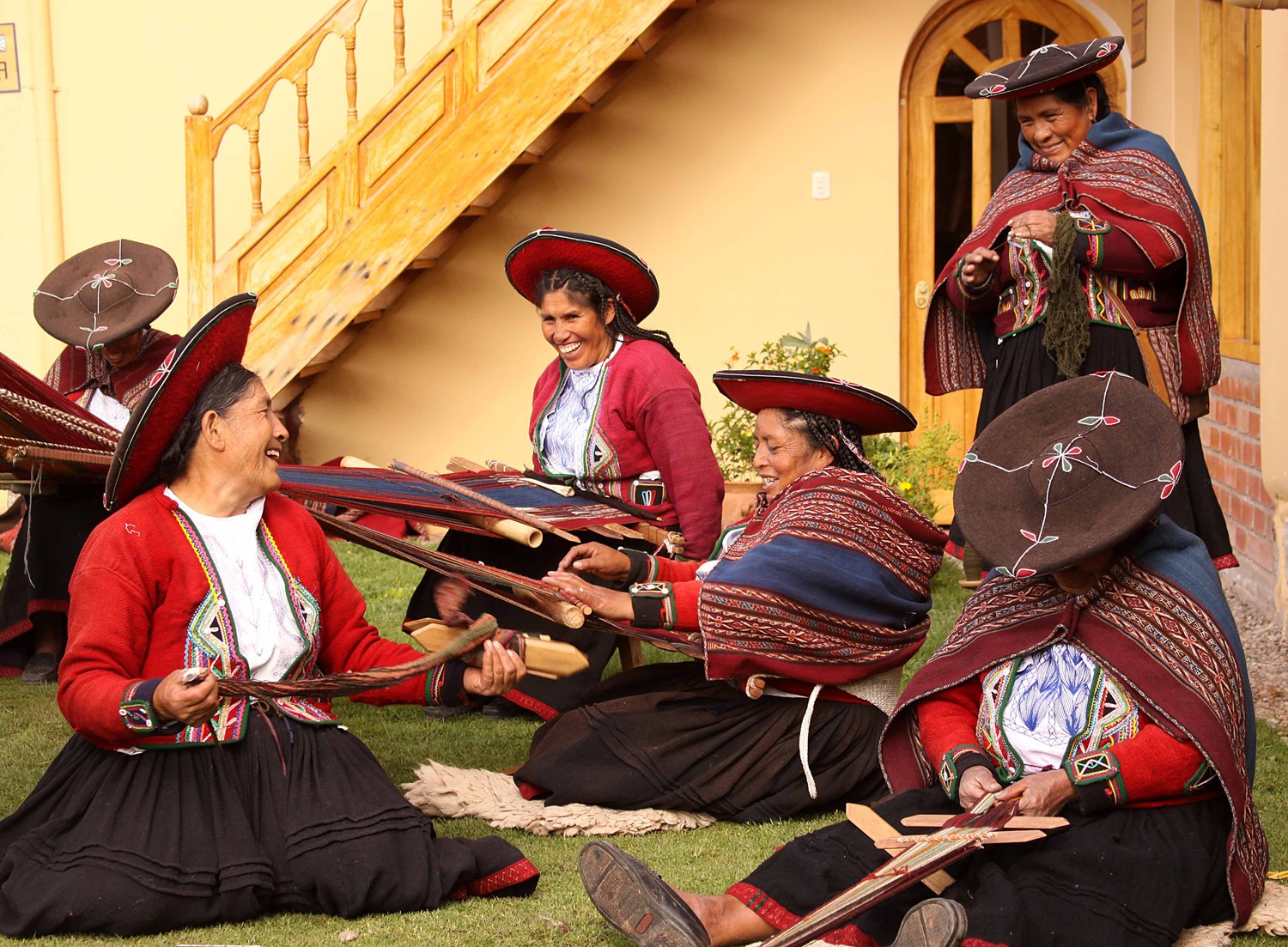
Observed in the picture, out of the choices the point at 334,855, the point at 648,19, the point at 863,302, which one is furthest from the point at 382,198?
the point at 334,855

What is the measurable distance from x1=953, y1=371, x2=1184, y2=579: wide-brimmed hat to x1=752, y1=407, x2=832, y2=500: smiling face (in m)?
0.97

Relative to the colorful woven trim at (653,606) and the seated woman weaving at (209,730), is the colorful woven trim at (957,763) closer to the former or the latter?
the seated woman weaving at (209,730)

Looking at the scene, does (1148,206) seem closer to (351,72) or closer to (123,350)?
(123,350)

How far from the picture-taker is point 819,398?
402cm

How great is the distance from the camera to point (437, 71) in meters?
8.05

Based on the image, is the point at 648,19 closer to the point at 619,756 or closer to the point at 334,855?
the point at 619,756

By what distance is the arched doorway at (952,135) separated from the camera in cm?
867

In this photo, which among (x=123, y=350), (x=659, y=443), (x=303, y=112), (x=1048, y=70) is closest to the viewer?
(x=1048, y=70)

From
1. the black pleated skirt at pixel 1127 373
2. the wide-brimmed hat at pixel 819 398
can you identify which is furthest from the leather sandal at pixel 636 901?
the black pleated skirt at pixel 1127 373

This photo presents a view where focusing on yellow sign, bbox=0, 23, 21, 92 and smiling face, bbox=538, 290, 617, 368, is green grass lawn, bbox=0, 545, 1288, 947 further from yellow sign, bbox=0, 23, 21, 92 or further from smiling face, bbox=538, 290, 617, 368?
yellow sign, bbox=0, 23, 21, 92

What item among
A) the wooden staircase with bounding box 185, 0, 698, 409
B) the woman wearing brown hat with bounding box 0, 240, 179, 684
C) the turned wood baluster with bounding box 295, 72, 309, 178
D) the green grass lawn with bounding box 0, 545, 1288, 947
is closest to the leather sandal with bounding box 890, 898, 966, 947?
the green grass lawn with bounding box 0, 545, 1288, 947

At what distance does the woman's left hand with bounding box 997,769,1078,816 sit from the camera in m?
2.94

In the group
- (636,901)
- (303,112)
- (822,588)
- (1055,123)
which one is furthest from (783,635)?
(303,112)

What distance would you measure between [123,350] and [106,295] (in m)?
0.22
